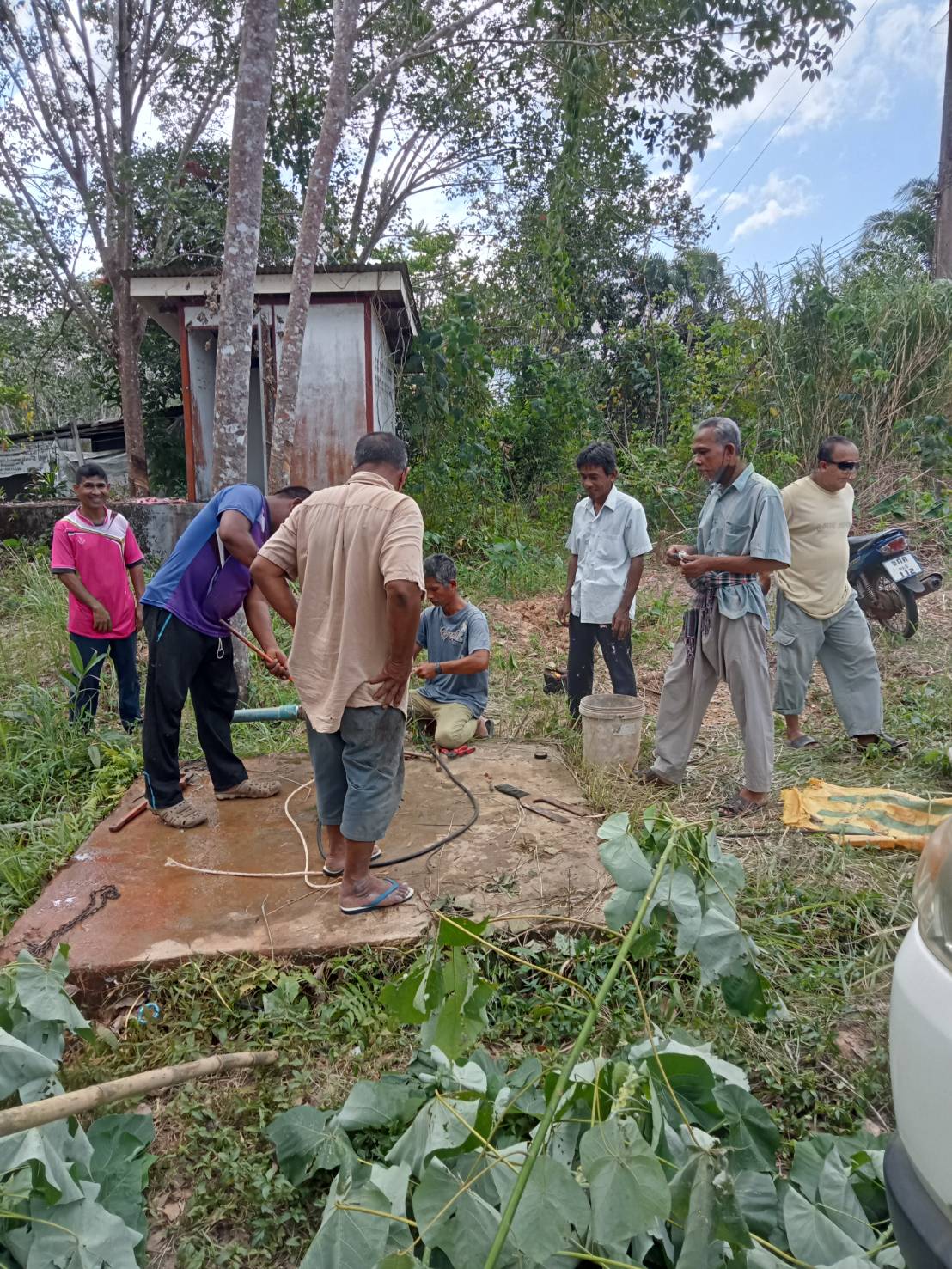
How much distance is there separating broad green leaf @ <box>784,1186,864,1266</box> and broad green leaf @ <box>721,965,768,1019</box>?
0.41 m

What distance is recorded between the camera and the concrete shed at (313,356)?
9000mm

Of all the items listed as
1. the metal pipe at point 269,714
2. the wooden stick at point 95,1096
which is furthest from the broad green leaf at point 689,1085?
the metal pipe at point 269,714

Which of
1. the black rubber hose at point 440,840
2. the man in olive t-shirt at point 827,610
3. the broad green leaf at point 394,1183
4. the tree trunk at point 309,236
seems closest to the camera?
the broad green leaf at point 394,1183

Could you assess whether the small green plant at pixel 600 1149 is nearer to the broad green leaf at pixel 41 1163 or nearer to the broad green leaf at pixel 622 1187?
the broad green leaf at pixel 622 1187

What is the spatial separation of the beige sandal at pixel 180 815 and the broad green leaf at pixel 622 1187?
261 centimetres

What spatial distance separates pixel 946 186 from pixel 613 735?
12712 millimetres

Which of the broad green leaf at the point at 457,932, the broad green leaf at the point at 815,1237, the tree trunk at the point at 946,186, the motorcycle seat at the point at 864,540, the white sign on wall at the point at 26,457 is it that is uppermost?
the tree trunk at the point at 946,186

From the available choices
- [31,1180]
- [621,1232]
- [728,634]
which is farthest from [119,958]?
[728,634]

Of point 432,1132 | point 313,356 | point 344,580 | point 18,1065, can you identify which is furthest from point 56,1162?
point 313,356

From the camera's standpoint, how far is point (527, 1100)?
190 centimetres

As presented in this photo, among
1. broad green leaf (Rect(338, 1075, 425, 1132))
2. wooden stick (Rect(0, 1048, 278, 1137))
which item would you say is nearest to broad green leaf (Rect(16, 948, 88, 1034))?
wooden stick (Rect(0, 1048, 278, 1137))

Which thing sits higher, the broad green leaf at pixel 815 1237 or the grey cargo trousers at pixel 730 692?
the grey cargo trousers at pixel 730 692

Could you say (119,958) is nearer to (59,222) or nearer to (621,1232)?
(621,1232)

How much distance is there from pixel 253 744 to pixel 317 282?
617 cm
